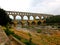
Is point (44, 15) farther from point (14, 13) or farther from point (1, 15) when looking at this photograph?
point (1, 15)

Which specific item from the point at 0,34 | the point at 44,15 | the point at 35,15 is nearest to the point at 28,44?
the point at 0,34

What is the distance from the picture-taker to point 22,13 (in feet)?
252

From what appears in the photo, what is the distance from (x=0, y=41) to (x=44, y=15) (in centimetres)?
8137

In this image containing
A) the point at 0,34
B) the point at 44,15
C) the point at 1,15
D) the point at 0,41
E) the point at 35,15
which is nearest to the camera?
the point at 0,41

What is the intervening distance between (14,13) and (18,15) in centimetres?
187

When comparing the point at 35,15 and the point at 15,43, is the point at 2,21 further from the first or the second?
the point at 35,15

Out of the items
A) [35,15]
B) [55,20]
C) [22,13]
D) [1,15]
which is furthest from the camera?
[35,15]

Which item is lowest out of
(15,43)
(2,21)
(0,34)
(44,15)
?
(44,15)

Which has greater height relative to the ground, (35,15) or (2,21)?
(2,21)

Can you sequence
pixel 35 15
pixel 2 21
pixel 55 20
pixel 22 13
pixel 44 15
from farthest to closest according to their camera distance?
pixel 44 15 → pixel 35 15 → pixel 22 13 → pixel 55 20 → pixel 2 21

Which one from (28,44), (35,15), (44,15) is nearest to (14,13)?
(35,15)

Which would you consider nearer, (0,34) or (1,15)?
(0,34)

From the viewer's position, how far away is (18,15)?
241 feet

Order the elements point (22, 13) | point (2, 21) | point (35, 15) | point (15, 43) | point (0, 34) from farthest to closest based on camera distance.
A: point (35, 15)
point (22, 13)
point (2, 21)
point (15, 43)
point (0, 34)
